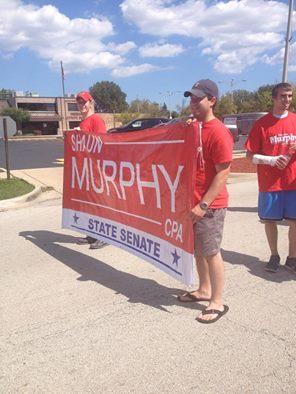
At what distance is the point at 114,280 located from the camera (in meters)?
4.67

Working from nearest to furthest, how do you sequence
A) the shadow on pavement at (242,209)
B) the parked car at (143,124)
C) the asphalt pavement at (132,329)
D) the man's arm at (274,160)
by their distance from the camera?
1. the asphalt pavement at (132,329)
2. the man's arm at (274,160)
3. the shadow on pavement at (242,209)
4. the parked car at (143,124)

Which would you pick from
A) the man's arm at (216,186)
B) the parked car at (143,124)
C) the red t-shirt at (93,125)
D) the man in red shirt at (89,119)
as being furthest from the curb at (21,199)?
the parked car at (143,124)

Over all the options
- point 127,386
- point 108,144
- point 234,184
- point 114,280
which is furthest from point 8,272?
point 234,184

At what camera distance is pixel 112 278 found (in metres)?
4.73

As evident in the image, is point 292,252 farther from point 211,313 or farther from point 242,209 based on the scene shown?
point 242,209

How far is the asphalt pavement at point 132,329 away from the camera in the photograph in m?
2.93

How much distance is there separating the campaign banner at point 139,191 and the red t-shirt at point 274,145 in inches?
48.0

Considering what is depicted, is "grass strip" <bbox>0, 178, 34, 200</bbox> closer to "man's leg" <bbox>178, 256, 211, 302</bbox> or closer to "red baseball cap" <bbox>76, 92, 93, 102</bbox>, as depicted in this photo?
"red baseball cap" <bbox>76, 92, 93, 102</bbox>

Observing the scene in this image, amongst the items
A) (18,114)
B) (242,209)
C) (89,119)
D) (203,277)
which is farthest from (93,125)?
(18,114)

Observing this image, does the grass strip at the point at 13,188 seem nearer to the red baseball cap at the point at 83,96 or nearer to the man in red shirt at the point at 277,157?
the red baseball cap at the point at 83,96

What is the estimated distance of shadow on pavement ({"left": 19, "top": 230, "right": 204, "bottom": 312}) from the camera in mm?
4148

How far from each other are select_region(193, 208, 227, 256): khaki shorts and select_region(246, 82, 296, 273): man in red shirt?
116 cm

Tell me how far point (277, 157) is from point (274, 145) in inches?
6.3

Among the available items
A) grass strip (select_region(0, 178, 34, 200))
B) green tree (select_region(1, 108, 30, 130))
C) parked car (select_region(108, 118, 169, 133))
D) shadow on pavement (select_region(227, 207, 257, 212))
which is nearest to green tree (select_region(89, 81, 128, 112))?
green tree (select_region(1, 108, 30, 130))
